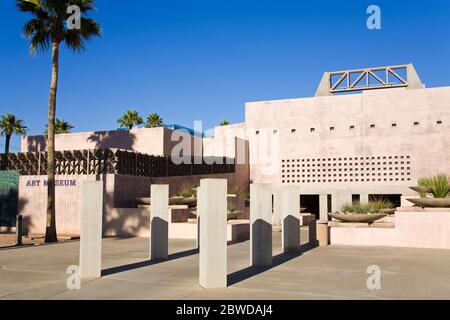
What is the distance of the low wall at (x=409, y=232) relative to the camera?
14453mm

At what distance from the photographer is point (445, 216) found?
14.4 m

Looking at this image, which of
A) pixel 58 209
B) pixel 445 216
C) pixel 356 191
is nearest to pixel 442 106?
pixel 356 191

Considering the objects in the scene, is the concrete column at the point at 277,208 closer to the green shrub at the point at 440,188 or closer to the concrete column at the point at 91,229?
the green shrub at the point at 440,188

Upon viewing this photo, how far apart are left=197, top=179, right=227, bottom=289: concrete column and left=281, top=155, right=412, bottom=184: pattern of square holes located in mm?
29200

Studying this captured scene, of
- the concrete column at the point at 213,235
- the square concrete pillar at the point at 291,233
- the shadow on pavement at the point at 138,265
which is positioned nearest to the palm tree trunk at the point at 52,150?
the shadow on pavement at the point at 138,265

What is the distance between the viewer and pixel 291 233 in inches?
521

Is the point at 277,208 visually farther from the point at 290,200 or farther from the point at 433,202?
the point at 290,200

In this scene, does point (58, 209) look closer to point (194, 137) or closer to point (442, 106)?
point (194, 137)

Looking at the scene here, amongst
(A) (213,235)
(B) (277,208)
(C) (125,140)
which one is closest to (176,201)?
(B) (277,208)

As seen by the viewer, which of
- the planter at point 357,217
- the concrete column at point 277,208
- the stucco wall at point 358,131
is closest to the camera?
the planter at point 357,217

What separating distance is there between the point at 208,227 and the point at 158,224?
4310mm

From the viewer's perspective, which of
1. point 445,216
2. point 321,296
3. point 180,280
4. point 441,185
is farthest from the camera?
point 441,185

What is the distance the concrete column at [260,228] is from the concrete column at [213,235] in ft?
7.82

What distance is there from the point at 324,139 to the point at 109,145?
1685cm
